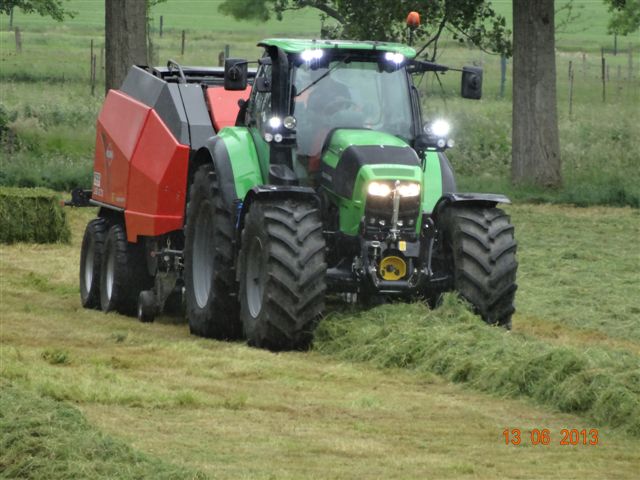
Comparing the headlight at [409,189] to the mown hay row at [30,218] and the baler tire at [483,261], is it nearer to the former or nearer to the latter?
the baler tire at [483,261]

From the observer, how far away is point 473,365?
35.1ft

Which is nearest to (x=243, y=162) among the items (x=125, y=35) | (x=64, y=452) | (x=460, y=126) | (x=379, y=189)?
(x=379, y=189)

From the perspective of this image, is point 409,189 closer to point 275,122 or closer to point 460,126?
point 275,122

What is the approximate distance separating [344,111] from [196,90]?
238cm

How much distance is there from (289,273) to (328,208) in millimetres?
928

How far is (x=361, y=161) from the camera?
11.9m

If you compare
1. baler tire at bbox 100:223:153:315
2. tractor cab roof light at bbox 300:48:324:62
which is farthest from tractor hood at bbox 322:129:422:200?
baler tire at bbox 100:223:153:315

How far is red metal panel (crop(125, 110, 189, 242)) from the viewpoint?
14.0 m

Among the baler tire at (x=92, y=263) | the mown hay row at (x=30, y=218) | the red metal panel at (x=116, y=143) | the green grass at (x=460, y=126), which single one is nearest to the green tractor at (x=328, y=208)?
the red metal panel at (x=116, y=143)

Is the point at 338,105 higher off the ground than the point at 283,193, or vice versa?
the point at 338,105

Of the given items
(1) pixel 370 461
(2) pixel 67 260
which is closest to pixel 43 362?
(1) pixel 370 461

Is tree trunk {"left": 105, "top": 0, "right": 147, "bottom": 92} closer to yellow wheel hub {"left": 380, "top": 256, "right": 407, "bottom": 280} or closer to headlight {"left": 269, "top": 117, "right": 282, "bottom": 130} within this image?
headlight {"left": 269, "top": 117, "right": 282, "bottom": 130}

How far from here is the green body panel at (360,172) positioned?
466 inches

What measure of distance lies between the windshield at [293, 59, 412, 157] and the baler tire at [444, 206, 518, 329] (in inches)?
42.0
